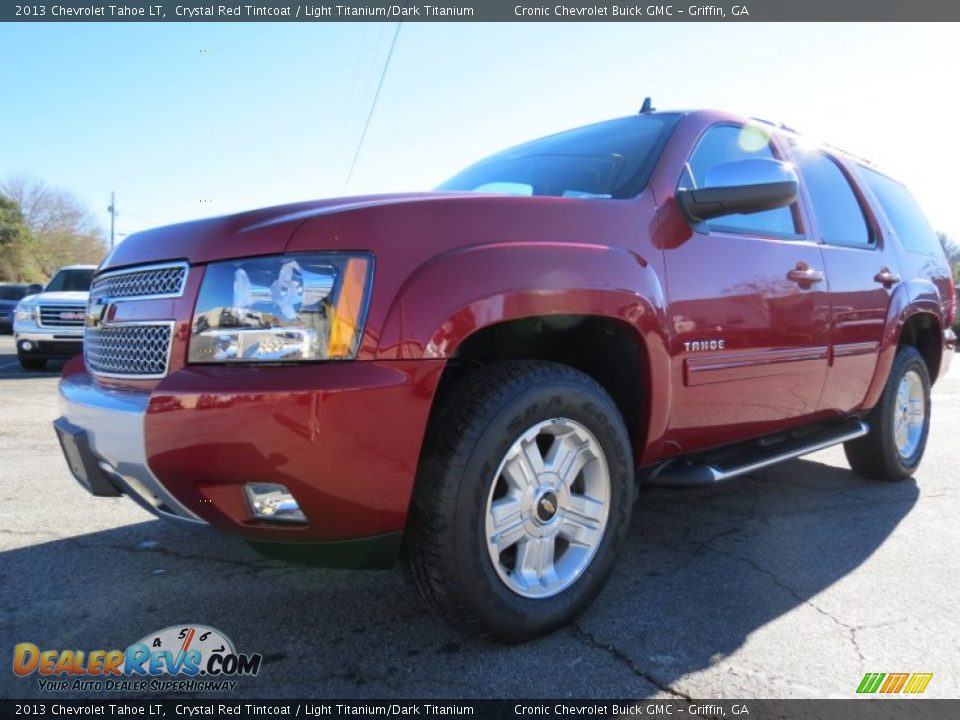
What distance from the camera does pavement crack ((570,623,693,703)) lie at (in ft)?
6.19

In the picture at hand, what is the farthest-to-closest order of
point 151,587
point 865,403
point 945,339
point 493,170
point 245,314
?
point 945,339 → point 865,403 → point 493,170 → point 151,587 → point 245,314

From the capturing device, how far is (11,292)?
21703mm

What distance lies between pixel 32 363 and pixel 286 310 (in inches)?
426

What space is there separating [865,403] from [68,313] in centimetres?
1014

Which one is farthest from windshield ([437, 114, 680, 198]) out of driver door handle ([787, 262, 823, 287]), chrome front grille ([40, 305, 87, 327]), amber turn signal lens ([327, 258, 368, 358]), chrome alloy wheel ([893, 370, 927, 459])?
chrome front grille ([40, 305, 87, 327])

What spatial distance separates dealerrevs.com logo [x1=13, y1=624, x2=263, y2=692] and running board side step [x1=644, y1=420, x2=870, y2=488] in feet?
5.21

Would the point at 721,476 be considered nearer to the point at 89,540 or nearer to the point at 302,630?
the point at 302,630

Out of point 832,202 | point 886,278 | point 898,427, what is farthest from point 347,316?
point 898,427

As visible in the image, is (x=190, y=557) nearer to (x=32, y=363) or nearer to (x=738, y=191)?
(x=738, y=191)

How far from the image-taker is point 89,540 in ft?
9.95

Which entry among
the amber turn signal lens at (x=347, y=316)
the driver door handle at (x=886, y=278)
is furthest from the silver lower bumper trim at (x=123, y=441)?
the driver door handle at (x=886, y=278)

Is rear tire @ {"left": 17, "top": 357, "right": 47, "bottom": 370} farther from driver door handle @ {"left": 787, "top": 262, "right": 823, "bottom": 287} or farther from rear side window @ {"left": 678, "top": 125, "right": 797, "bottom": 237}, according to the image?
driver door handle @ {"left": 787, "top": 262, "right": 823, "bottom": 287}

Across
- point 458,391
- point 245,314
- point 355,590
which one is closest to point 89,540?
point 355,590

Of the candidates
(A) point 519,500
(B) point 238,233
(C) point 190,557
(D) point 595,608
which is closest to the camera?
(B) point 238,233
